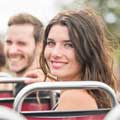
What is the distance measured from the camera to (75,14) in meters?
2.46

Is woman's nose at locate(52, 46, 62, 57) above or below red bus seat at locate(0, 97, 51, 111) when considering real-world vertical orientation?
above

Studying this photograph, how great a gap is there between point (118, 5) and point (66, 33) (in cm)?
431

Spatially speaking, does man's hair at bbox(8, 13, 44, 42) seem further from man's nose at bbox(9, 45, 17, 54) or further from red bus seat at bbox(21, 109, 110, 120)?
red bus seat at bbox(21, 109, 110, 120)

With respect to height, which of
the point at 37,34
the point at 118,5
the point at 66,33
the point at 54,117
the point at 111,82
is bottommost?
the point at 54,117

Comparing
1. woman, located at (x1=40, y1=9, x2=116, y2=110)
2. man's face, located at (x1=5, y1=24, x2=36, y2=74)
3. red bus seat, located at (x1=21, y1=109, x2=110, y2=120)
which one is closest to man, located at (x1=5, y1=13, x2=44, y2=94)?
man's face, located at (x1=5, y1=24, x2=36, y2=74)

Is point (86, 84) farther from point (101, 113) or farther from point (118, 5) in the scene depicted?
point (118, 5)

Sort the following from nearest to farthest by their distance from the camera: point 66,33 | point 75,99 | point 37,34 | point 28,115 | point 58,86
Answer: point 58,86 → point 28,115 → point 75,99 → point 66,33 → point 37,34

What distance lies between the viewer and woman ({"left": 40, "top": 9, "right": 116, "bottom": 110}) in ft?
7.27

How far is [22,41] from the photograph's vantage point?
3.84 meters

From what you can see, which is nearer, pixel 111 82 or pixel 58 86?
pixel 58 86

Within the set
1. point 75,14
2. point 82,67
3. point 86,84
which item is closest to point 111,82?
point 82,67

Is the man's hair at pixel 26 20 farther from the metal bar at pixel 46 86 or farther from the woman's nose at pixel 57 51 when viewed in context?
the metal bar at pixel 46 86

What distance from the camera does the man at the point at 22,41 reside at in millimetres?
3773

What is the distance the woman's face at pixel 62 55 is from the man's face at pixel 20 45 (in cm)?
139
